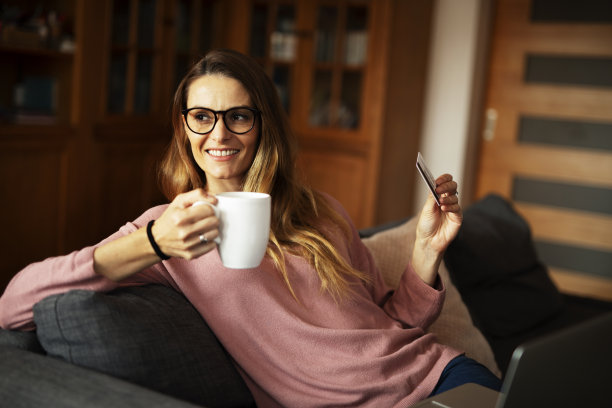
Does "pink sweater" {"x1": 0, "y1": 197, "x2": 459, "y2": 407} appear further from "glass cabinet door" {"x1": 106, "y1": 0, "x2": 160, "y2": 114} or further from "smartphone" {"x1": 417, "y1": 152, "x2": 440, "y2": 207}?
"glass cabinet door" {"x1": 106, "y1": 0, "x2": 160, "y2": 114}

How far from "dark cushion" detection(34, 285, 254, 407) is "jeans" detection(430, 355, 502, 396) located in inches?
16.2

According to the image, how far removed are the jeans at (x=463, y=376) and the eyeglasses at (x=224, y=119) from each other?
61 cm

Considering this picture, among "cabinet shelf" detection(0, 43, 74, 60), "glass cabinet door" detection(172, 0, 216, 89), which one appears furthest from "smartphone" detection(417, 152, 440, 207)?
"glass cabinet door" detection(172, 0, 216, 89)

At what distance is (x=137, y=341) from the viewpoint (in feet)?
3.52

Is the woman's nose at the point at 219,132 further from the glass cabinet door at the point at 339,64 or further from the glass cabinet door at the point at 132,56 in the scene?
the glass cabinet door at the point at 339,64

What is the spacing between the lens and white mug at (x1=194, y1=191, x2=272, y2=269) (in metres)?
0.93

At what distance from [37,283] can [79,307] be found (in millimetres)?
111

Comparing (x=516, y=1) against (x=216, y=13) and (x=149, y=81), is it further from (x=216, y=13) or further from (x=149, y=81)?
(x=149, y=81)

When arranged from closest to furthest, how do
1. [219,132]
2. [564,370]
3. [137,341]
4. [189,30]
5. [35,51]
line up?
[564,370]
[137,341]
[219,132]
[35,51]
[189,30]

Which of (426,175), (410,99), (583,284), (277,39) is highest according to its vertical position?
(277,39)

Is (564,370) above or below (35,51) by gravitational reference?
below

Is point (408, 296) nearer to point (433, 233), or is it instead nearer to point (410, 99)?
point (433, 233)

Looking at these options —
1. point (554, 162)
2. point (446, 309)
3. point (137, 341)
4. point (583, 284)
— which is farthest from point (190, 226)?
point (583, 284)

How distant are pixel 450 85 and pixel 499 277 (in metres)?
2.34
